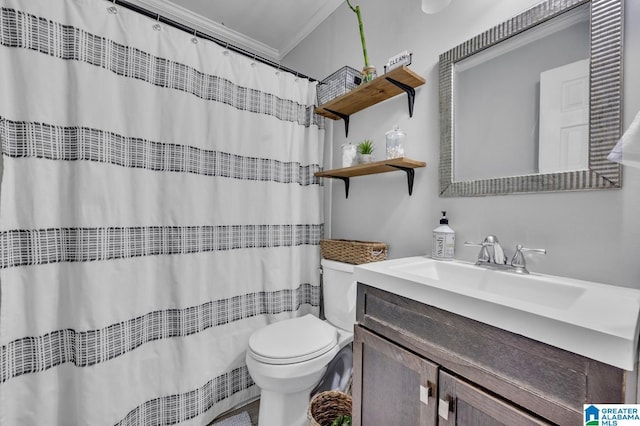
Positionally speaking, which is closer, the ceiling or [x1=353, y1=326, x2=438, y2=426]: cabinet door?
[x1=353, y1=326, x2=438, y2=426]: cabinet door

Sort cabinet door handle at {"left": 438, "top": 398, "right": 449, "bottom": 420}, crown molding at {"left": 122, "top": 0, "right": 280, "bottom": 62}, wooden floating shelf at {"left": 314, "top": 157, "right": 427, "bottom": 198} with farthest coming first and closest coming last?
crown molding at {"left": 122, "top": 0, "right": 280, "bottom": 62}
wooden floating shelf at {"left": 314, "top": 157, "right": 427, "bottom": 198}
cabinet door handle at {"left": 438, "top": 398, "right": 449, "bottom": 420}

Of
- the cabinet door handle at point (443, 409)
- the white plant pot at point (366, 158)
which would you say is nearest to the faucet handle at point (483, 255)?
the cabinet door handle at point (443, 409)

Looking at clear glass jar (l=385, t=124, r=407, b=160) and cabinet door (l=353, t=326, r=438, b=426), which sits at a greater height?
clear glass jar (l=385, t=124, r=407, b=160)

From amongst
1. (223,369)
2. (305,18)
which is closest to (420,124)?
(305,18)

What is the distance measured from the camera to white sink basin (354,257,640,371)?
48cm

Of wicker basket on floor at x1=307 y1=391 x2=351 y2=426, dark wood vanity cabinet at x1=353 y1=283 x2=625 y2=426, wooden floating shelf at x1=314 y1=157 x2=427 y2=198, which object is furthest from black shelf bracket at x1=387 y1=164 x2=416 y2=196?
wicker basket on floor at x1=307 y1=391 x2=351 y2=426

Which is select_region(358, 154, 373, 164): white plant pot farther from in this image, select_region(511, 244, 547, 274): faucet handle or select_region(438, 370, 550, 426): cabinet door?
select_region(438, 370, 550, 426): cabinet door

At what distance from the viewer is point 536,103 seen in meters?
0.99

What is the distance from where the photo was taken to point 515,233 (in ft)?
3.36

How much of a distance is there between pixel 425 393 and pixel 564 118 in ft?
3.30

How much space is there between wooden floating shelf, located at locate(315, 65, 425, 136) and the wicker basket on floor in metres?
1.42

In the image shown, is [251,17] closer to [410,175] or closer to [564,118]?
[410,175]

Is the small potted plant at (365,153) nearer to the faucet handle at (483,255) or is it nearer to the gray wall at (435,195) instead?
the gray wall at (435,195)

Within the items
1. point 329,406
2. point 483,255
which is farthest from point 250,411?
point 483,255
